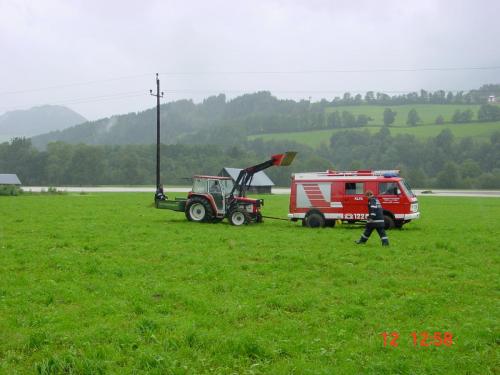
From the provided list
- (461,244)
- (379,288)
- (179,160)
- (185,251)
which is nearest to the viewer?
(379,288)

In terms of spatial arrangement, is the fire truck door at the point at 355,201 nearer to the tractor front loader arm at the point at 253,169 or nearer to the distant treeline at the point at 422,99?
the tractor front loader arm at the point at 253,169

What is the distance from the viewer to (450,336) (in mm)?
6707

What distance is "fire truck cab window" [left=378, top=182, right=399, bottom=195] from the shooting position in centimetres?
2005

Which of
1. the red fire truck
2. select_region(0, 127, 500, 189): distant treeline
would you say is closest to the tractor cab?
the red fire truck

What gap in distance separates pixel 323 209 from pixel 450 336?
14117 mm

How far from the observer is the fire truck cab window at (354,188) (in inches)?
806

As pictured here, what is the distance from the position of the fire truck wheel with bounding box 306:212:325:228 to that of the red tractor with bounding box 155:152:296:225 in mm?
2297

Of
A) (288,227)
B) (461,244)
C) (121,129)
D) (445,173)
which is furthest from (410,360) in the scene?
(121,129)

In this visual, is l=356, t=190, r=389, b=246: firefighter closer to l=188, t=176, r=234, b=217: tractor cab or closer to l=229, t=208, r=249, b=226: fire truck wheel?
l=229, t=208, r=249, b=226: fire truck wheel

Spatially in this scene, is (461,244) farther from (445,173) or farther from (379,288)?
(445,173)

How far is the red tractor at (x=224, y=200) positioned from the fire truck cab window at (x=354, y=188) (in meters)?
2.57

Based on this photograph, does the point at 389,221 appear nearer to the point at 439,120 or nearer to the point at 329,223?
the point at 329,223
